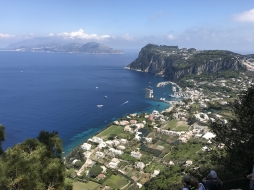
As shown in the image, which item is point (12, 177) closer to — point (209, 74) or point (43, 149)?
point (43, 149)

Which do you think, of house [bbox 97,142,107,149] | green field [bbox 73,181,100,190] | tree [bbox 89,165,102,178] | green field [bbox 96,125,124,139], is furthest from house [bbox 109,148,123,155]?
green field [bbox 73,181,100,190]

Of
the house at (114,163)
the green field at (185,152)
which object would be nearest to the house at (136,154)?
the house at (114,163)

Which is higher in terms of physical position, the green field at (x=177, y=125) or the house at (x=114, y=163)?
the green field at (x=177, y=125)

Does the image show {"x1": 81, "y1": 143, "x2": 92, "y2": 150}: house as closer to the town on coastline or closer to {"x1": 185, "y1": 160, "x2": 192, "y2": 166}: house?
the town on coastline

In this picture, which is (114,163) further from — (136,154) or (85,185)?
(85,185)

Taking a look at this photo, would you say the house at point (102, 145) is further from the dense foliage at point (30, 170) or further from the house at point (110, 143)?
the dense foliage at point (30, 170)

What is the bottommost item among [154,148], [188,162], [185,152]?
[154,148]

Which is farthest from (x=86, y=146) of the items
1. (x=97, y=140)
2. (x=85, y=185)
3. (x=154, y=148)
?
(x=154, y=148)
